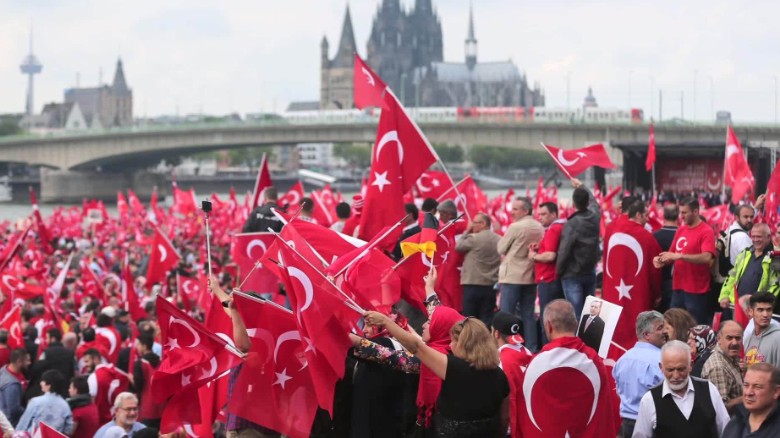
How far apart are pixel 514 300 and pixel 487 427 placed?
16.5ft

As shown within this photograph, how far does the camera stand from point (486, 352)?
6449mm

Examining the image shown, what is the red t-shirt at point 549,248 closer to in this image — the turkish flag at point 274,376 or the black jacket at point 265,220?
the black jacket at point 265,220

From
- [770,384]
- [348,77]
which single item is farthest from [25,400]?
[348,77]

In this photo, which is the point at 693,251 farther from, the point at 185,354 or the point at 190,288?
the point at 190,288

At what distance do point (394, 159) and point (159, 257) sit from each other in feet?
27.4

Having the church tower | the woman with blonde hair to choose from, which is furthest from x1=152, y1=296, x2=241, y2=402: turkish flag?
the church tower

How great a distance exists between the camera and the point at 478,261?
38.9 ft

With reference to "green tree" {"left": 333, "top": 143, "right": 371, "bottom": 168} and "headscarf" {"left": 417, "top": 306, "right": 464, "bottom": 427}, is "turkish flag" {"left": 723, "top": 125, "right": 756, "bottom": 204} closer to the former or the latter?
"headscarf" {"left": 417, "top": 306, "right": 464, "bottom": 427}

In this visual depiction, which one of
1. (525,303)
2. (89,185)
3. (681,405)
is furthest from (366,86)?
(89,185)

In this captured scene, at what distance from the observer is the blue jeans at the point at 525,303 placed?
11.5 m

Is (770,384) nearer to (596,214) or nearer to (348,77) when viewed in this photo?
(596,214)

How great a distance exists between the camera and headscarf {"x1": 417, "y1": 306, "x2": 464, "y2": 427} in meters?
6.96

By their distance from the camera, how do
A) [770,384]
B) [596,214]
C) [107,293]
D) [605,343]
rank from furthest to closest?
[107,293] → [596,214] → [605,343] → [770,384]

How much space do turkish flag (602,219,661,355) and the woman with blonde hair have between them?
12.6 ft
